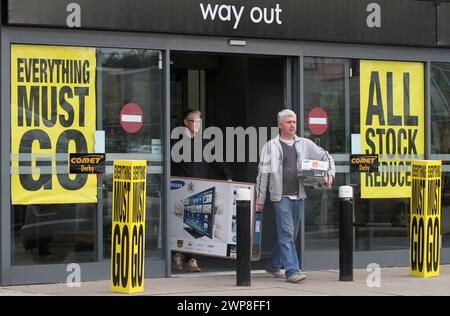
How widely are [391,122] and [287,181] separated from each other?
2.58m

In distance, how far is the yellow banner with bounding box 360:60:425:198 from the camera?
12414 mm

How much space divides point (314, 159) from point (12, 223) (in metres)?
3.80

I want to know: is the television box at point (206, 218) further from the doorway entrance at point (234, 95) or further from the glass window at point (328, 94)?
the glass window at point (328, 94)

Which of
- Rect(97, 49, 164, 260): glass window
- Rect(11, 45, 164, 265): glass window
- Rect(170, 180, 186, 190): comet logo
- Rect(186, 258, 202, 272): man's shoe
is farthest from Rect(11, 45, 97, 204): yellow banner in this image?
Rect(186, 258, 202, 272): man's shoe

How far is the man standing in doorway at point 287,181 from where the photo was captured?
10.6m

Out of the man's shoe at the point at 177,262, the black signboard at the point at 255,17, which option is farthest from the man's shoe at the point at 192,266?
the black signboard at the point at 255,17

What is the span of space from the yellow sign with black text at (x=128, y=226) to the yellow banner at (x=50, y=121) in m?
1.19

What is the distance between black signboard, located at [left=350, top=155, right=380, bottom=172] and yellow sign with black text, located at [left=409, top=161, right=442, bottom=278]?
3.80 ft

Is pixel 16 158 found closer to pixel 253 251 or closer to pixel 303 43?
pixel 253 251

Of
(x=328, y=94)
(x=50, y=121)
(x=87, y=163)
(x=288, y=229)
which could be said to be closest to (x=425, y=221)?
(x=288, y=229)

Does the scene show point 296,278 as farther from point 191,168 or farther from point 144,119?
point 144,119

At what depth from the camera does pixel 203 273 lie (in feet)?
38.3

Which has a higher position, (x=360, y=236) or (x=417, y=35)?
(x=417, y=35)
